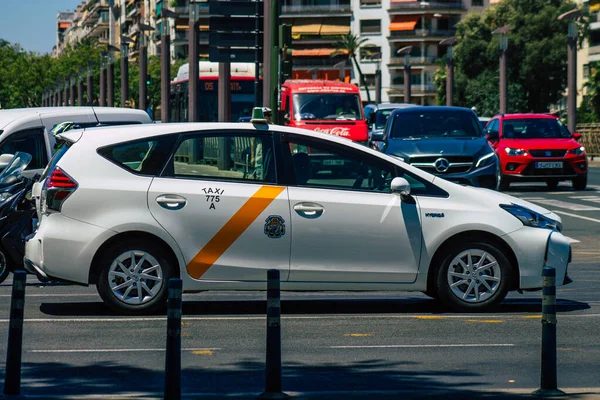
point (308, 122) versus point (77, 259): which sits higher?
point (308, 122)

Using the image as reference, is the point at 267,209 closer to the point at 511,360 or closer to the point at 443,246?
the point at 443,246

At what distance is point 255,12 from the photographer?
21.6m

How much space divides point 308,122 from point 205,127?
66.2ft

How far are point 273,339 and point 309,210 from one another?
11.6 feet

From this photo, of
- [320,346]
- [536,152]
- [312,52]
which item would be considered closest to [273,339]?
[320,346]

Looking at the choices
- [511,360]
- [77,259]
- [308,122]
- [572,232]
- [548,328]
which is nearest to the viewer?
[548,328]

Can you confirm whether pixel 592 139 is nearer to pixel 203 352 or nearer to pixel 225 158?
pixel 225 158

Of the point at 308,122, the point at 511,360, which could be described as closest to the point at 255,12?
the point at 308,122

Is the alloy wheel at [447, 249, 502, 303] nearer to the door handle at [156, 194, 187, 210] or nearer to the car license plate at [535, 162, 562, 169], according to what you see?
the door handle at [156, 194, 187, 210]

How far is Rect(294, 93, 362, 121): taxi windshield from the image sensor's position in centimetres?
3070

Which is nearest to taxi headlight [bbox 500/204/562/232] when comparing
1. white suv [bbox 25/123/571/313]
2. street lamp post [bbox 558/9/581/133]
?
white suv [bbox 25/123/571/313]

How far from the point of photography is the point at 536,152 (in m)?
27.6

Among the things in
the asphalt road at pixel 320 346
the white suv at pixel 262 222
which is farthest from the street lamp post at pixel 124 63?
the white suv at pixel 262 222

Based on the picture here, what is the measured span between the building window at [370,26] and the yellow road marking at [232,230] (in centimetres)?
12154
